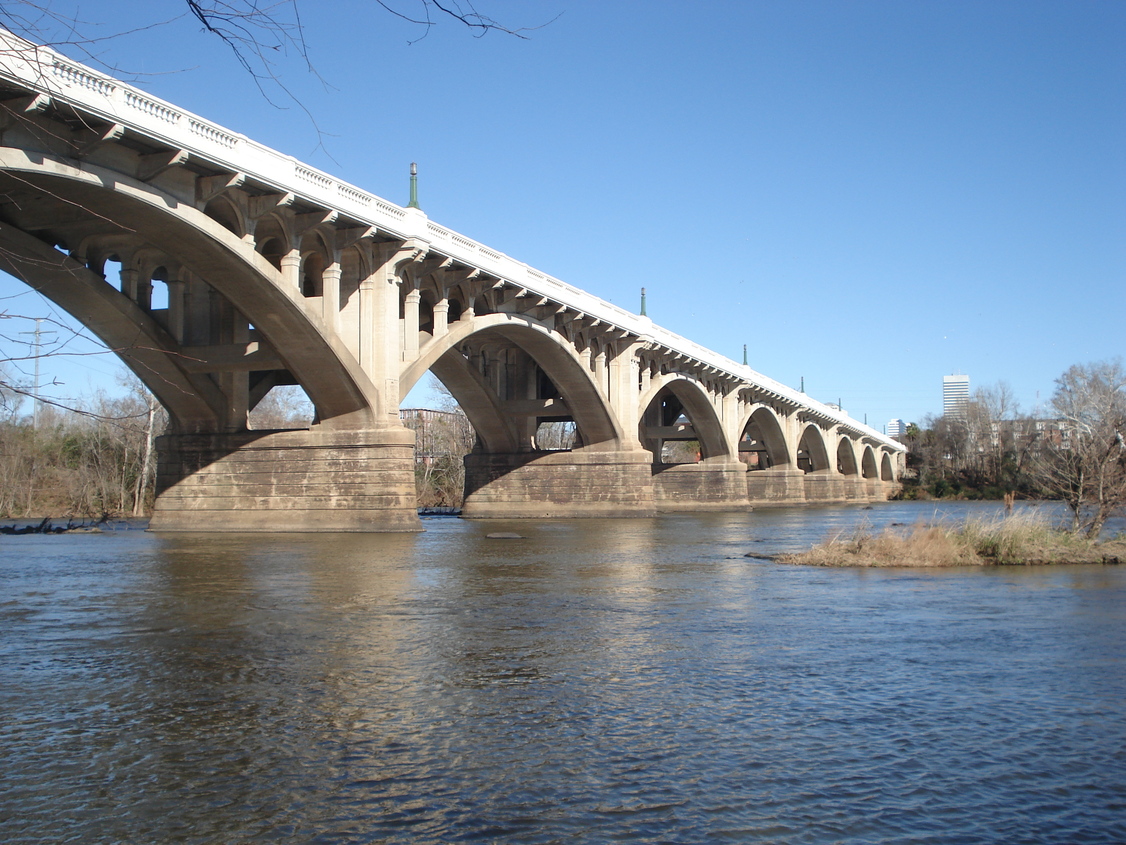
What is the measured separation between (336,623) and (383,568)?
848cm

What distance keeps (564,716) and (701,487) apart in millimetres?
65721

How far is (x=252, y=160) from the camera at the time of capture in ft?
92.6

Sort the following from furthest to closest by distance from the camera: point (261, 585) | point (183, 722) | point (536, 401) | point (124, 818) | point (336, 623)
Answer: point (536, 401) → point (261, 585) → point (336, 623) → point (183, 722) → point (124, 818)

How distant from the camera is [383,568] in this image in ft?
74.6

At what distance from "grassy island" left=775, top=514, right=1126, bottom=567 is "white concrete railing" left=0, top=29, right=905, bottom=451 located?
693 inches

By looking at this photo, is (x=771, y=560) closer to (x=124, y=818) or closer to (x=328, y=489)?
(x=328, y=489)

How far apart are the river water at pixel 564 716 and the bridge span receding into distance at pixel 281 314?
9.32 m

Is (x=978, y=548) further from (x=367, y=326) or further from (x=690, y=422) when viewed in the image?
(x=690, y=422)

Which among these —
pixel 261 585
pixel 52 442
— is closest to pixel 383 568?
pixel 261 585

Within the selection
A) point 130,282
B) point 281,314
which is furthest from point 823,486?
point 130,282

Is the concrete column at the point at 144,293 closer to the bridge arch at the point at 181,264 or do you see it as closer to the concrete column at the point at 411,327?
the bridge arch at the point at 181,264

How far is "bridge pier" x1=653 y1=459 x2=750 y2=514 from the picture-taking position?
7294cm

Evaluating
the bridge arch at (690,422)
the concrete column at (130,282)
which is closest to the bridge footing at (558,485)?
the bridge arch at (690,422)

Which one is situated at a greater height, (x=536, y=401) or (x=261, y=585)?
(x=536, y=401)
